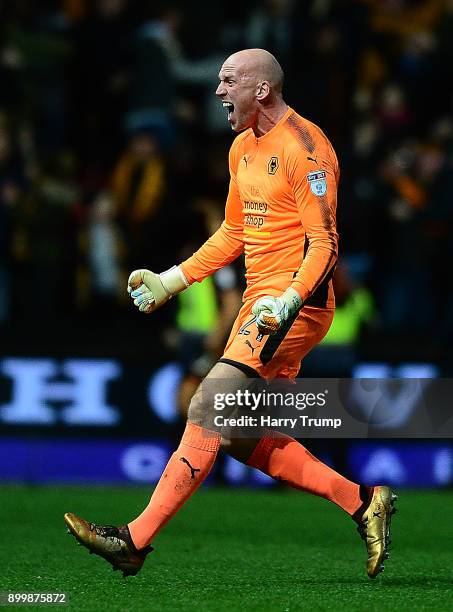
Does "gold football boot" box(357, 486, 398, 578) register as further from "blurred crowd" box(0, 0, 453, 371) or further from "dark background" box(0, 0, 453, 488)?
"blurred crowd" box(0, 0, 453, 371)

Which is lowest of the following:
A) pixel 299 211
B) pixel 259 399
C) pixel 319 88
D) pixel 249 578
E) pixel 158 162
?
pixel 249 578

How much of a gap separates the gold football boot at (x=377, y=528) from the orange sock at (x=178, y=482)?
0.70 metres

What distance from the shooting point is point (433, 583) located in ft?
21.3

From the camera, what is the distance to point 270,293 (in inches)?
252

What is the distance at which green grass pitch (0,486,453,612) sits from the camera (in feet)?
19.6

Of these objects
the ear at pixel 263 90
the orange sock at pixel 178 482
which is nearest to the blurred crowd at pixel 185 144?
the ear at pixel 263 90

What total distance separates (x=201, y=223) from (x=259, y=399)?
528 cm

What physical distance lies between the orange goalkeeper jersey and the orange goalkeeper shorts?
3.0 inches

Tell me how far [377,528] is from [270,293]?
1060 mm

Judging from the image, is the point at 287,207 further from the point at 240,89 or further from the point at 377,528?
the point at 377,528

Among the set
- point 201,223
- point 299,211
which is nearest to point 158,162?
point 201,223

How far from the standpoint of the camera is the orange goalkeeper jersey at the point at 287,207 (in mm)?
6227

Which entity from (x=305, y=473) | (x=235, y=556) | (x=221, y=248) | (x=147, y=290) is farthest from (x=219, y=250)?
(x=235, y=556)

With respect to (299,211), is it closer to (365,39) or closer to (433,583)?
(433,583)
